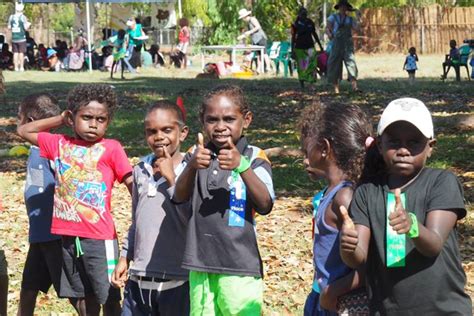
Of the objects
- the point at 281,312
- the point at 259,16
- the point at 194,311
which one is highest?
the point at 259,16

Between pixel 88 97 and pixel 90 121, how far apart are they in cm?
13

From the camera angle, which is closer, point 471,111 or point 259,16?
point 471,111

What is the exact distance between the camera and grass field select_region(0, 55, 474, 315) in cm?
785

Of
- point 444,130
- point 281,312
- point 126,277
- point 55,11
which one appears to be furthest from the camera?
point 55,11

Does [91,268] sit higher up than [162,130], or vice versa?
[162,130]

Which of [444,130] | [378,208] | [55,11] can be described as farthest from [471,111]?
[55,11]

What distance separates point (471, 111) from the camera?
664 inches

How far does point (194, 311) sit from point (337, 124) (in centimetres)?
120

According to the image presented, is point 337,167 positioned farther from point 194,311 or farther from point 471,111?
point 471,111

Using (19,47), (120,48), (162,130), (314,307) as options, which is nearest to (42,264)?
(162,130)

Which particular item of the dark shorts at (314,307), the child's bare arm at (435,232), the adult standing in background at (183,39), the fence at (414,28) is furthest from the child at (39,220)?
the fence at (414,28)

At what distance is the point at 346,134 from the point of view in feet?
14.1

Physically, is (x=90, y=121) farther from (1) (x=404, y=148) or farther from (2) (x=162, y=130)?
(1) (x=404, y=148)

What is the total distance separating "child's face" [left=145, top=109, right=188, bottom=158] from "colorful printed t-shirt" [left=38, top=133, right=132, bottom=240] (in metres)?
0.51
